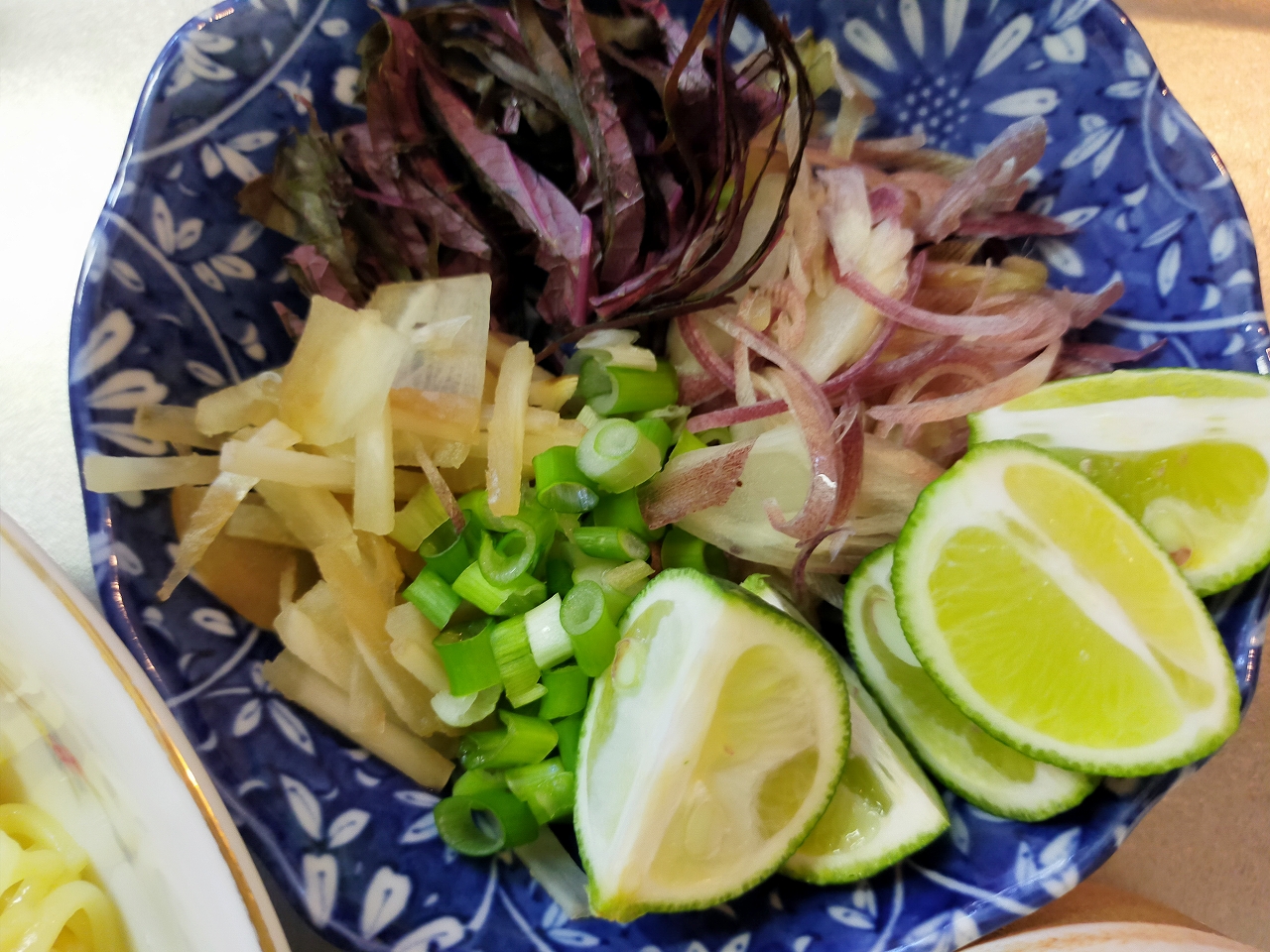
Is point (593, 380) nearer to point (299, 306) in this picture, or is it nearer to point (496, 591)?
point (496, 591)

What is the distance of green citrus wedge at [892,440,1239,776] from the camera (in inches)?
34.2

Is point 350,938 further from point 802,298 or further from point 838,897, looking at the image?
point 802,298

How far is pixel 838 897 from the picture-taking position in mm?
924

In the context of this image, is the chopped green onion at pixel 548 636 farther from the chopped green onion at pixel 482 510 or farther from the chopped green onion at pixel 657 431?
the chopped green onion at pixel 657 431

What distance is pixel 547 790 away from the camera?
3.13 ft

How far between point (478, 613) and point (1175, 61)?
155cm

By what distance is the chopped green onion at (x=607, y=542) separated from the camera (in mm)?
985

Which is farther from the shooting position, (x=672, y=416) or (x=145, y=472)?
(x=672, y=416)

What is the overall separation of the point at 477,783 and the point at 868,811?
46 centimetres

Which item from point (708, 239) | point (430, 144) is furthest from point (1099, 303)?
point (430, 144)

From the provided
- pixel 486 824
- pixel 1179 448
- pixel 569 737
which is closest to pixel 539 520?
pixel 569 737

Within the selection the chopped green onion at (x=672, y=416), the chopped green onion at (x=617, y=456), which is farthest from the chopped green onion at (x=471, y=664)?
the chopped green onion at (x=672, y=416)

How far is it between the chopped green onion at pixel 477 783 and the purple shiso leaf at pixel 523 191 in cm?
60

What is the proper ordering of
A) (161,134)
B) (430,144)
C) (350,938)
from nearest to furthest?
(350,938)
(161,134)
(430,144)
